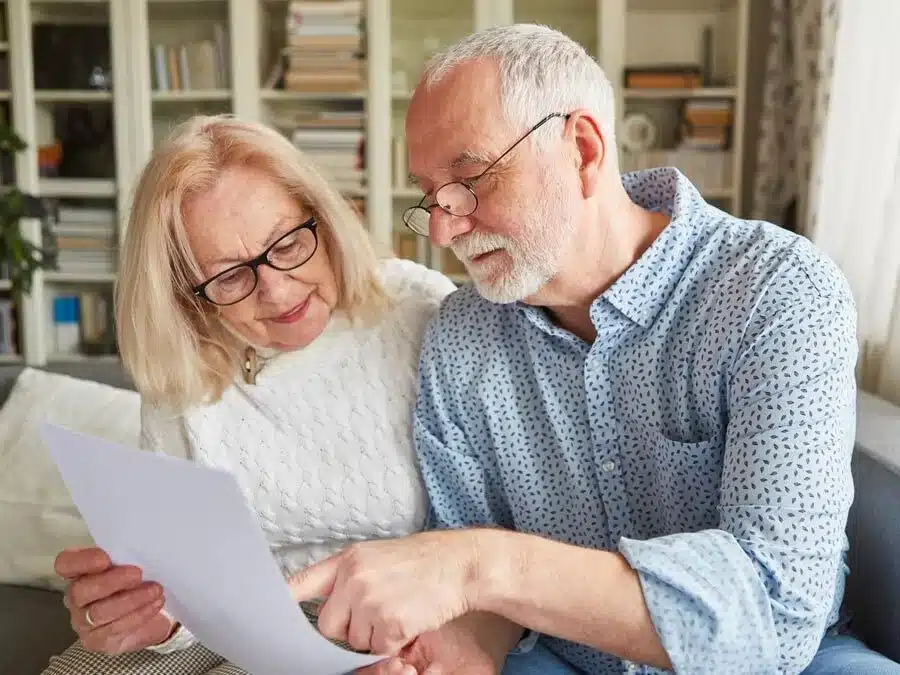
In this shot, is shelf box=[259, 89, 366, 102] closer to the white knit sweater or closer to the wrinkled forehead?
the white knit sweater

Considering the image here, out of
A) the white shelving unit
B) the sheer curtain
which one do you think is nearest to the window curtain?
the white shelving unit

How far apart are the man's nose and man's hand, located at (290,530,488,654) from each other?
1.26ft

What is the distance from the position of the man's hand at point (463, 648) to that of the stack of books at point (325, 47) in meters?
2.83

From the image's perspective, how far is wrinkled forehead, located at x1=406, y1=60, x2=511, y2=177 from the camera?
3.48 ft

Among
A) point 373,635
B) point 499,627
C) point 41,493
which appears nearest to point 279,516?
point 499,627

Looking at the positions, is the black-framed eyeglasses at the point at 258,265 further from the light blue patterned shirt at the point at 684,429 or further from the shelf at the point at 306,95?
the shelf at the point at 306,95

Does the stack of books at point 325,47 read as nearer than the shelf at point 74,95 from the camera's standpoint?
Yes

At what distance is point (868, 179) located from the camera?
2.18 m

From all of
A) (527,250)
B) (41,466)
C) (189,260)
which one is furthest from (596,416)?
(41,466)

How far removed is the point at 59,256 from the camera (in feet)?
13.0

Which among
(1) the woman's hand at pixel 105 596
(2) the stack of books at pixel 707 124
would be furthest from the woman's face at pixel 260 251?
(2) the stack of books at pixel 707 124

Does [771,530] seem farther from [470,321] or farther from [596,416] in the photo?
[470,321]

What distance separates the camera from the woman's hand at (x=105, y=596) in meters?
1.02

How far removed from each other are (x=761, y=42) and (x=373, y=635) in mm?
3400
